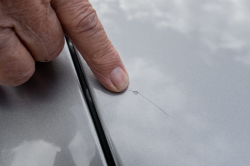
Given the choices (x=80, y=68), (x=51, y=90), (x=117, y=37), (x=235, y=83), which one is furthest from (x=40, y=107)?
(x=235, y=83)

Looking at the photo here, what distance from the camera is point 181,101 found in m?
0.52

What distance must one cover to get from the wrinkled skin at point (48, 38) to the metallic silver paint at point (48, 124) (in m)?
0.04

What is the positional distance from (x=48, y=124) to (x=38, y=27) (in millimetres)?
228

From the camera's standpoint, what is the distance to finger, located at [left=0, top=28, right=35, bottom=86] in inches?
18.5

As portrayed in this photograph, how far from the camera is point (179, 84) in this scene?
0.54 m

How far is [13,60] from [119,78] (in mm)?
259

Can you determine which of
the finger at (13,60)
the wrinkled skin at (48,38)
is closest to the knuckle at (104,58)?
the wrinkled skin at (48,38)

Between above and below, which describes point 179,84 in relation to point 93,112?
above

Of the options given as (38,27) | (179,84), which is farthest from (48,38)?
(179,84)

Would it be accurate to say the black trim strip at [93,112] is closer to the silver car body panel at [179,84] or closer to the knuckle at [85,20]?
the silver car body panel at [179,84]

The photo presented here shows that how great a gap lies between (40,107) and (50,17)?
22 cm

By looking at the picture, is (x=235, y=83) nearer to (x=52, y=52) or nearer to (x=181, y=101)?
(x=181, y=101)

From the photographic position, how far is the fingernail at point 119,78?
0.54 m

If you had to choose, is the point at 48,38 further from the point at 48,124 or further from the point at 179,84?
the point at 179,84
